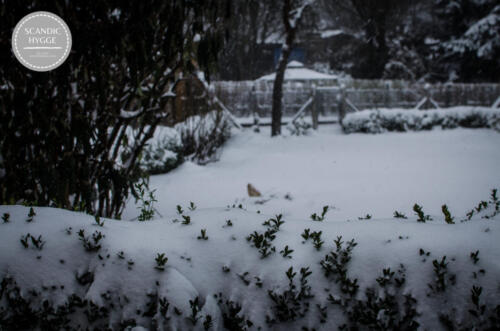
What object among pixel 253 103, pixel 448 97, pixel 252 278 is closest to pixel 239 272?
pixel 252 278

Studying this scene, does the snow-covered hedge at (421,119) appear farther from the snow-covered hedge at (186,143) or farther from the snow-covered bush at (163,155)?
the snow-covered bush at (163,155)

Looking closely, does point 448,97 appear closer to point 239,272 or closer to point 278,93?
point 278,93

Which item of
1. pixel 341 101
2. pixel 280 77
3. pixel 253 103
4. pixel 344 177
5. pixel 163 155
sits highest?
pixel 280 77

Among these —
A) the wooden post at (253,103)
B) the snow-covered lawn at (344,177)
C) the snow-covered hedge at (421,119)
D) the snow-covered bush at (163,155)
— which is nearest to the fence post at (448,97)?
the snow-covered hedge at (421,119)

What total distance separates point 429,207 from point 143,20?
142 inches

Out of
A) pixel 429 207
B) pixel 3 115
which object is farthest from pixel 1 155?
pixel 429 207

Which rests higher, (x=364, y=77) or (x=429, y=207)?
(x=364, y=77)

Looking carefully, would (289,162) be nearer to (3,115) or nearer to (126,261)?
(3,115)

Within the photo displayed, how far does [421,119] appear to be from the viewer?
11.2 m

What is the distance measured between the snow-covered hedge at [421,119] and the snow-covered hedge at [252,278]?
34.1 feet

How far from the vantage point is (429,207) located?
12.9 feet

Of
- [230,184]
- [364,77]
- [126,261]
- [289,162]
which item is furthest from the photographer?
[364,77]

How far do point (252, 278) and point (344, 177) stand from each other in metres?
4.60

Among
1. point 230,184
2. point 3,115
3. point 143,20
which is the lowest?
point 230,184
